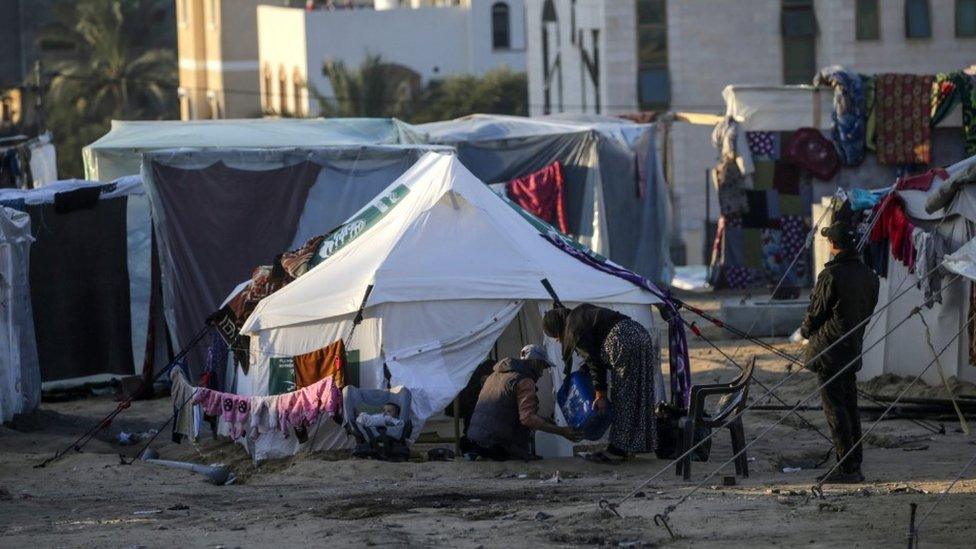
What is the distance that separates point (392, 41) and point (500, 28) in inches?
183

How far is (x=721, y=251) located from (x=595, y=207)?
287cm

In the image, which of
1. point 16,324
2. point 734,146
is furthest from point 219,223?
point 734,146

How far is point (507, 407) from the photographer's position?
12.1m

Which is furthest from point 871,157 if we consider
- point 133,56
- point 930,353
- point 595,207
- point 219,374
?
point 133,56

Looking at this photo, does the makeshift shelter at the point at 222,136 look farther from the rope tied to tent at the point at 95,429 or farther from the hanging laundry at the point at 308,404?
the hanging laundry at the point at 308,404

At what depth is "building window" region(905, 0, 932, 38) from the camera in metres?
36.7

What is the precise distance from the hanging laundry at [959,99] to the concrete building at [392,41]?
36.2 meters

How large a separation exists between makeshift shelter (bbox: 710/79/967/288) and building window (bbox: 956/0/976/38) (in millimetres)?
13247

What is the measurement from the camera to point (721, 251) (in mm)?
25859

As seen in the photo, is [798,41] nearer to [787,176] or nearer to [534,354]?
[787,176]

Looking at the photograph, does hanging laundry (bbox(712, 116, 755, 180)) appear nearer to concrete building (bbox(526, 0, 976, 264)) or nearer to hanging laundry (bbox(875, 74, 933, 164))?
hanging laundry (bbox(875, 74, 933, 164))

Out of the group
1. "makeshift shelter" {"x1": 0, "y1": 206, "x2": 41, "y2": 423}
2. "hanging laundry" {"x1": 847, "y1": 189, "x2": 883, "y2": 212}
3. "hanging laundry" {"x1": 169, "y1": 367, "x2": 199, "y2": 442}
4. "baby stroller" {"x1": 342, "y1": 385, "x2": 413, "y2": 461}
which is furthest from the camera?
"hanging laundry" {"x1": 847, "y1": 189, "x2": 883, "y2": 212}

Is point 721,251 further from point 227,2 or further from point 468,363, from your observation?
point 227,2

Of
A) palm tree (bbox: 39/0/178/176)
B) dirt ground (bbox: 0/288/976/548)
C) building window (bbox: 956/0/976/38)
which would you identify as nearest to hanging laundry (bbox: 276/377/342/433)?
dirt ground (bbox: 0/288/976/548)
